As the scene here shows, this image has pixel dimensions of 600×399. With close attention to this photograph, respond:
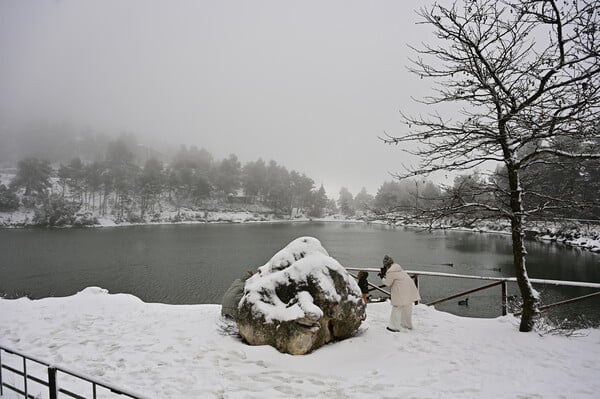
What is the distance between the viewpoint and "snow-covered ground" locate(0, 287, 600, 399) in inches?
181

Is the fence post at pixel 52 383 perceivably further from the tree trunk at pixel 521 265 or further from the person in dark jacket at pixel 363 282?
the tree trunk at pixel 521 265

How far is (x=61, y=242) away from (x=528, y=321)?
47.1 metres

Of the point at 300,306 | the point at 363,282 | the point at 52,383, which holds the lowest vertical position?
the point at 363,282

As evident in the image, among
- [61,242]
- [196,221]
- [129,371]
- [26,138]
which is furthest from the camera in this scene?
[26,138]

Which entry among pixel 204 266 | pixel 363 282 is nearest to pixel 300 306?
pixel 363 282

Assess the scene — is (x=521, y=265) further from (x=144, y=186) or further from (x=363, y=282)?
(x=144, y=186)

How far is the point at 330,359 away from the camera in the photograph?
5.74 meters

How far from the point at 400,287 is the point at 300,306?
2.30 metres

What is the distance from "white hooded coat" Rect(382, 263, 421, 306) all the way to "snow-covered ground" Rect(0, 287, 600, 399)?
2.09 feet

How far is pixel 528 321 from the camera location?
644 centimetres

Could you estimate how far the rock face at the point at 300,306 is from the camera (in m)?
6.03

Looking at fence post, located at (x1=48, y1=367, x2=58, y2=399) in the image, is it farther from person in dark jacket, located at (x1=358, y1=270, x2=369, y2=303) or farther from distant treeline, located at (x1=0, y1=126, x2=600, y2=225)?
distant treeline, located at (x1=0, y1=126, x2=600, y2=225)

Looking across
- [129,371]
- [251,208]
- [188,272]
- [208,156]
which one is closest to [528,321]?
[129,371]

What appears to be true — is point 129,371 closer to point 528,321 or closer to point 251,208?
point 528,321
